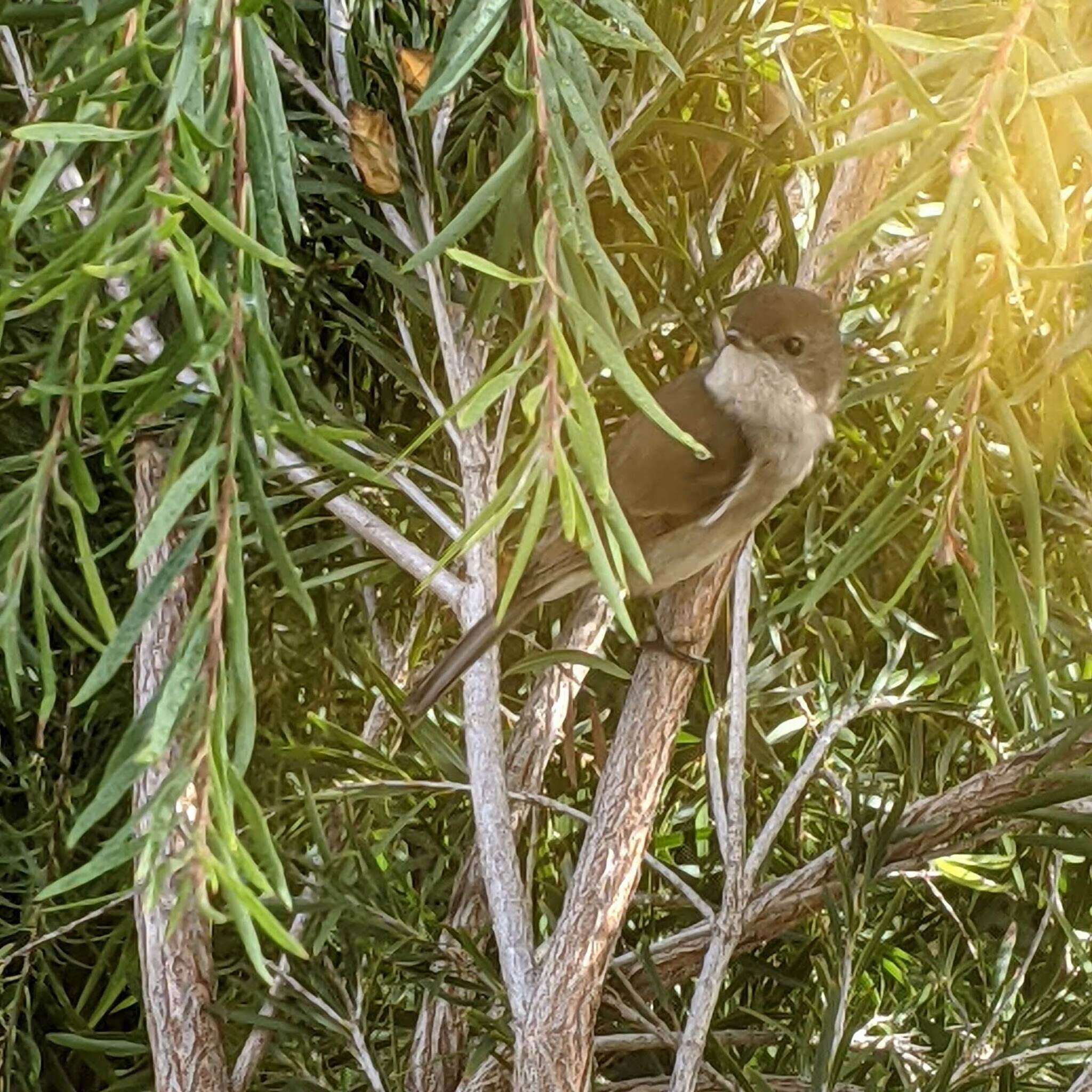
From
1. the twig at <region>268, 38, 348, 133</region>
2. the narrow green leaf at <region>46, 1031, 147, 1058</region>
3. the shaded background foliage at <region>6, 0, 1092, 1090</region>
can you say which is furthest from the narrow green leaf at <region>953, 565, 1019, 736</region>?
the narrow green leaf at <region>46, 1031, 147, 1058</region>

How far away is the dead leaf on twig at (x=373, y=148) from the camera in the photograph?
814mm

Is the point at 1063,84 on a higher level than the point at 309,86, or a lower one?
higher

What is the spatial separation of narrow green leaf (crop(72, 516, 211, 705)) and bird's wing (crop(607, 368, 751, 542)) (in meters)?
0.49

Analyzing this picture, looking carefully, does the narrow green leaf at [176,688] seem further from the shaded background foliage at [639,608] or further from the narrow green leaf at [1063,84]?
the narrow green leaf at [1063,84]

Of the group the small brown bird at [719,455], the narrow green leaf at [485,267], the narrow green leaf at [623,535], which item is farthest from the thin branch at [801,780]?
the narrow green leaf at [485,267]

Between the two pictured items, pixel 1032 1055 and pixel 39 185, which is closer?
pixel 39 185

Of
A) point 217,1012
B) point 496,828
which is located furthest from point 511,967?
point 217,1012

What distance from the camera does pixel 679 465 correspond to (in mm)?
1146

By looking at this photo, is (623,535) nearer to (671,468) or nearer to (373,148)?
(373,148)

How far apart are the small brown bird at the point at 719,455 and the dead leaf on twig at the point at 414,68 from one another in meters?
0.26

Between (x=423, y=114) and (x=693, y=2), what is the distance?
0.60ft

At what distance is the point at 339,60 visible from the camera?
876mm

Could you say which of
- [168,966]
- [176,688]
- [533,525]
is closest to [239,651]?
[176,688]

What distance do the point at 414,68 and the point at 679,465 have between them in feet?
1.48
